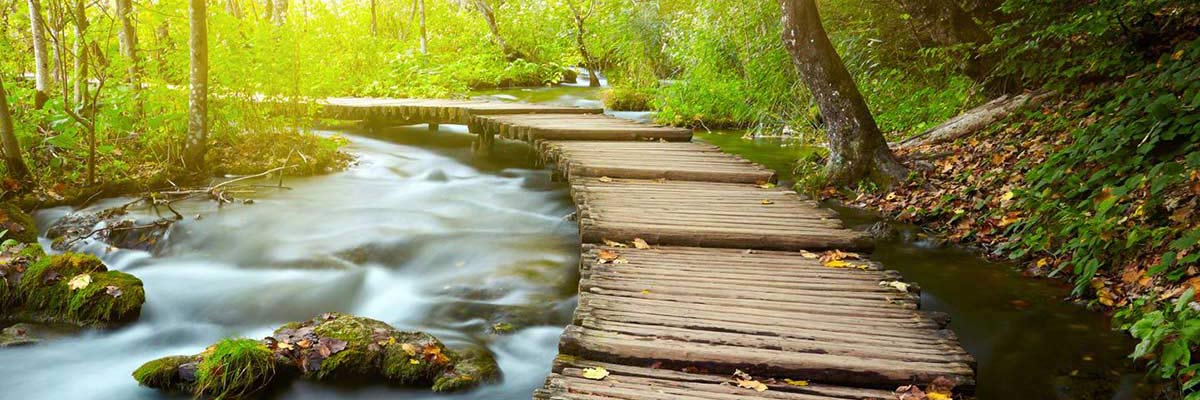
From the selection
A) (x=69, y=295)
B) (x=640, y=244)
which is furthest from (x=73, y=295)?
(x=640, y=244)

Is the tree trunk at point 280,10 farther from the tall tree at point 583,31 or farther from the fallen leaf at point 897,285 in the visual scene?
the fallen leaf at point 897,285

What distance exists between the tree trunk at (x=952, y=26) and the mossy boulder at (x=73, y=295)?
25.3ft

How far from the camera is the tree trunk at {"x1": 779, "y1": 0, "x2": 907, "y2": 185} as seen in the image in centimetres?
734

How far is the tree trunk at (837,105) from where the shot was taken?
289 inches

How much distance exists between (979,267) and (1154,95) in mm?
1845

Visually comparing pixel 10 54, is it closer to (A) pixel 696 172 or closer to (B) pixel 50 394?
(B) pixel 50 394

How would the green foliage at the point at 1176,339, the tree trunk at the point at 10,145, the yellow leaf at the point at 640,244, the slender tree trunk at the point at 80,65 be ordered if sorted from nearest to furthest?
the green foliage at the point at 1176,339
the yellow leaf at the point at 640,244
the tree trunk at the point at 10,145
the slender tree trunk at the point at 80,65

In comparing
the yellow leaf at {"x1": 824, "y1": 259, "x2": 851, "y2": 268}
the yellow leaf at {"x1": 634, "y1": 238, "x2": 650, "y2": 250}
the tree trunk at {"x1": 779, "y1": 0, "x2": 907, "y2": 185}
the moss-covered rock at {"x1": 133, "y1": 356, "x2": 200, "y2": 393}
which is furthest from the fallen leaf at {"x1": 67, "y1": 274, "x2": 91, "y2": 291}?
the tree trunk at {"x1": 779, "y1": 0, "x2": 907, "y2": 185}

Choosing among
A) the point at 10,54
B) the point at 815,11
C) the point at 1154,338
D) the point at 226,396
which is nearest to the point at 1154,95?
the point at 815,11

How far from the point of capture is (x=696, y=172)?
724 cm

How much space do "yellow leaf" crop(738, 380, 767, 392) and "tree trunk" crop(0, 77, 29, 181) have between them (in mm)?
7362

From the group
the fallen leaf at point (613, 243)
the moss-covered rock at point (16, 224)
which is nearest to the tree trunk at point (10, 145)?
the moss-covered rock at point (16, 224)

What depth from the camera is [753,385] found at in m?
3.17

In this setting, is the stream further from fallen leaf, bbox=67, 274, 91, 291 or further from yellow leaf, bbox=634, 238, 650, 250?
yellow leaf, bbox=634, 238, 650, 250
